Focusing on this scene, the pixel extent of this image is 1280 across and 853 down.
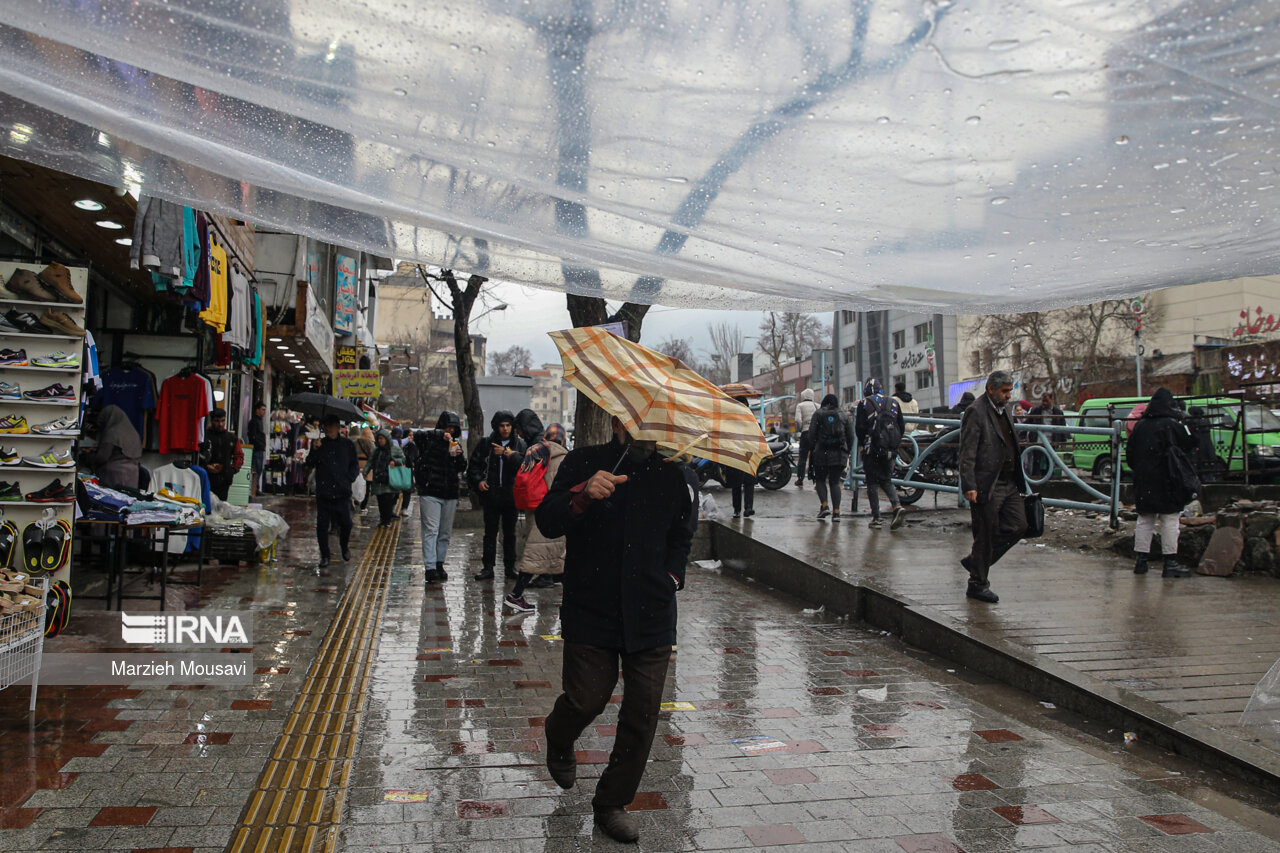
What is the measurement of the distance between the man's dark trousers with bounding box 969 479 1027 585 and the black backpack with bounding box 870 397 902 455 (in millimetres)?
4264

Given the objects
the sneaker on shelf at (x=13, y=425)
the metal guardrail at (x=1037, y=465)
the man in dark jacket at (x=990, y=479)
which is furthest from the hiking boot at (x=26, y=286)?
the metal guardrail at (x=1037, y=465)

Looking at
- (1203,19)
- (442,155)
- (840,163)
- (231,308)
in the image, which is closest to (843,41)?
(840,163)

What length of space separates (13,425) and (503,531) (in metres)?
4.64

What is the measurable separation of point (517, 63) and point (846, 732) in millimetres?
4123

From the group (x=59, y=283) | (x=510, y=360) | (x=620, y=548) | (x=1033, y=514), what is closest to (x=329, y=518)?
(x=59, y=283)

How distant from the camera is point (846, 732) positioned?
4.98 m

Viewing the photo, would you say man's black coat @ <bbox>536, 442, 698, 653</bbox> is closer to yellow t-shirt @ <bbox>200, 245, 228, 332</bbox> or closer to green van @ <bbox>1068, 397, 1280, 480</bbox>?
yellow t-shirt @ <bbox>200, 245, 228, 332</bbox>

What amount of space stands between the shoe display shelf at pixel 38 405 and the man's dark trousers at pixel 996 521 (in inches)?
284

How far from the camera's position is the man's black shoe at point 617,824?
3.53m

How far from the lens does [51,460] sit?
6.68 metres

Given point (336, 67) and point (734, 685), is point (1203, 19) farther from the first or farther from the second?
point (734, 685)

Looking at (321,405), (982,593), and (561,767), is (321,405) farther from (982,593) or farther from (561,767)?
(561,767)

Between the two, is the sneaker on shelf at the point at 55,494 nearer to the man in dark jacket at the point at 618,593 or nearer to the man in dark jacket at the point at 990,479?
the man in dark jacket at the point at 618,593

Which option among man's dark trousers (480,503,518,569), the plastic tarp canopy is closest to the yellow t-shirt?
man's dark trousers (480,503,518,569)
